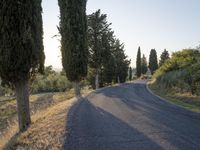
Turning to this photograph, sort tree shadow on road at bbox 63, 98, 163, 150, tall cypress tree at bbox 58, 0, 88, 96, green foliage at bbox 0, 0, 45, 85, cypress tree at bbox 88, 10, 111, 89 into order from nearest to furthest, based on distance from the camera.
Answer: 1. tree shadow on road at bbox 63, 98, 163, 150
2. green foliage at bbox 0, 0, 45, 85
3. tall cypress tree at bbox 58, 0, 88, 96
4. cypress tree at bbox 88, 10, 111, 89

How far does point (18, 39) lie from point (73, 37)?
14.3m

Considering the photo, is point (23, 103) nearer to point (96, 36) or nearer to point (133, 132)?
point (133, 132)

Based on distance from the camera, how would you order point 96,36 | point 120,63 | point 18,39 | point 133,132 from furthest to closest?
1. point 120,63
2. point 96,36
3. point 18,39
4. point 133,132

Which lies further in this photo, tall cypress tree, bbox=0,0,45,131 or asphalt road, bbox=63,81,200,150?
tall cypress tree, bbox=0,0,45,131

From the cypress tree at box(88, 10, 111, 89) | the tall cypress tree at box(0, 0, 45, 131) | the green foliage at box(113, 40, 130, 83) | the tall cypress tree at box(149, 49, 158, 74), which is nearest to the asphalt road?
the tall cypress tree at box(0, 0, 45, 131)

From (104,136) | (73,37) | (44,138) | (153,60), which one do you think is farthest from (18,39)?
(153,60)

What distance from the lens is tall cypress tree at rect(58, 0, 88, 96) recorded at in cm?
2520

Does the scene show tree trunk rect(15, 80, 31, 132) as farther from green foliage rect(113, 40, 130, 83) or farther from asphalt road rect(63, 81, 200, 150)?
green foliage rect(113, 40, 130, 83)

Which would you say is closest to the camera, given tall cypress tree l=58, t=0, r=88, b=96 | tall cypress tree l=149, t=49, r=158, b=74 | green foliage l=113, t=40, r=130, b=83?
tall cypress tree l=58, t=0, r=88, b=96

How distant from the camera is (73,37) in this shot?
2561 cm

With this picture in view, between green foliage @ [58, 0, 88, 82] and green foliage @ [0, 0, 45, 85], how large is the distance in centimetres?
1310

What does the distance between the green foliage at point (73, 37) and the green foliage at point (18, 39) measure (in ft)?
43.0

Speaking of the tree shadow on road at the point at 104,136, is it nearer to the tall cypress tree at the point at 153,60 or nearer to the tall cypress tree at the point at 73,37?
the tall cypress tree at the point at 73,37

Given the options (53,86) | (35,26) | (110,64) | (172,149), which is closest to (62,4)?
(35,26)
